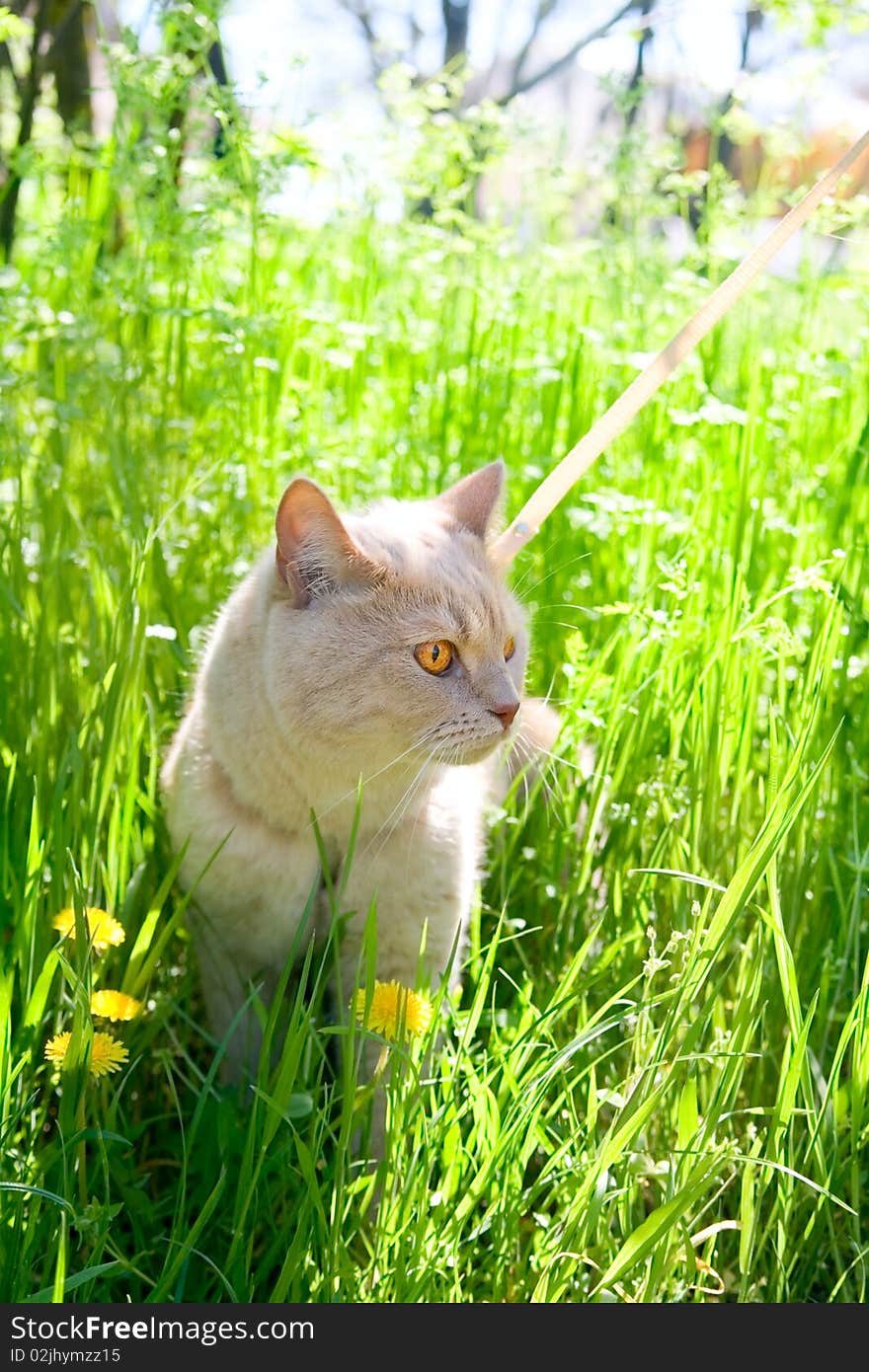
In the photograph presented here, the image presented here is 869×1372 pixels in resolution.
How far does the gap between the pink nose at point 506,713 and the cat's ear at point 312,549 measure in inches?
8.9

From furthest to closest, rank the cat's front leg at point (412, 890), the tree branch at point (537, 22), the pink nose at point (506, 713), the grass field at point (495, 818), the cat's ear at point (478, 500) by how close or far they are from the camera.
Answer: the tree branch at point (537, 22)
the cat's ear at point (478, 500)
the cat's front leg at point (412, 890)
the pink nose at point (506, 713)
the grass field at point (495, 818)

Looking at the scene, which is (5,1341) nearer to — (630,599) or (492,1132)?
(492,1132)

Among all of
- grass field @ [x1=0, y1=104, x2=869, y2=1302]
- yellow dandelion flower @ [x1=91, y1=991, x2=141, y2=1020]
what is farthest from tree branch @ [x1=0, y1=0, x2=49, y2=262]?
yellow dandelion flower @ [x1=91, y1=991, x2=141, y2=1020]

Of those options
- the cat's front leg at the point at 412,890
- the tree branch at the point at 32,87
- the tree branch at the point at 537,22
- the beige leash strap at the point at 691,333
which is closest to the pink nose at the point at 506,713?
the cat's front leg at the point at 412,890

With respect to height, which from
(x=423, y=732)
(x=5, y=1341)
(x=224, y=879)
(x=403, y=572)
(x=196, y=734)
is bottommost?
(x=5, y=1341)

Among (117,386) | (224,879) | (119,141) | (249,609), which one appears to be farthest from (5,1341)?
(119,141)

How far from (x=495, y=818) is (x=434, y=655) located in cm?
39

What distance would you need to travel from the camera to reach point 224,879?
1.59 meters

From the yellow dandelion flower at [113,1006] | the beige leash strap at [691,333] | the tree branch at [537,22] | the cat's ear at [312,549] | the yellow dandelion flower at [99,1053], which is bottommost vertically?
the yellow dandelion flower at [99,1053]

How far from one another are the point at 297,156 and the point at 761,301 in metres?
2.09

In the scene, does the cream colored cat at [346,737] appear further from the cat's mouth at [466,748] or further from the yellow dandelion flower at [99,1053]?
the yellow dandelion flower at [99,1053]

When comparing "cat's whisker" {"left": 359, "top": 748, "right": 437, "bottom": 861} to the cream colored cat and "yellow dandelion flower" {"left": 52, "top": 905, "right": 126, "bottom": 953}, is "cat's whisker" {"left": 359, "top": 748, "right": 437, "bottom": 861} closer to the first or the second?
the cream colored cat

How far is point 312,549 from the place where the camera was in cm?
150

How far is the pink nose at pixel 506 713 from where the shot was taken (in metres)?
1.48
